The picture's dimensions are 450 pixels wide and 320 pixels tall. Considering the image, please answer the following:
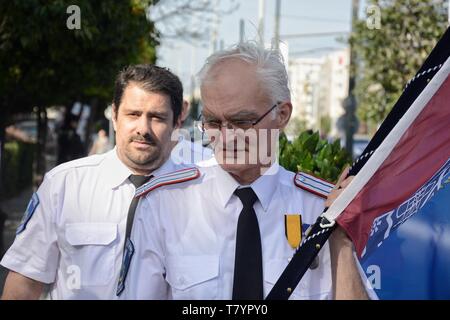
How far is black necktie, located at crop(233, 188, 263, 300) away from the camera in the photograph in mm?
2676

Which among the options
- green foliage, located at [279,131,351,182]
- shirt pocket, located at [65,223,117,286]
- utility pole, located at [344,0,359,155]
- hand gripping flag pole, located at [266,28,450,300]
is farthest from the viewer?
utility pole, located at [344,0,359,155]

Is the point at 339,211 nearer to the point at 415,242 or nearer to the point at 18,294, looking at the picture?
the point at 415,242

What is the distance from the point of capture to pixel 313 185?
9.40 ft

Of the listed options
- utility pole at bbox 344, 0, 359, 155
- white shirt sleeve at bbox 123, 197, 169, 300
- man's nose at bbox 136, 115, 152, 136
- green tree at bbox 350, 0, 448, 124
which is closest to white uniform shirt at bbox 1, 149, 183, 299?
man's nose at bbox 136, 115, 152, 136

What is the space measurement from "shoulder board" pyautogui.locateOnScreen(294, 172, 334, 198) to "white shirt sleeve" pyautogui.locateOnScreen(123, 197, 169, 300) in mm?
456

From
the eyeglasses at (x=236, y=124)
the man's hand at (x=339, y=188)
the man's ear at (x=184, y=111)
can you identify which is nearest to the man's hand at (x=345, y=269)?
the man's hand at (x=339, y=188)

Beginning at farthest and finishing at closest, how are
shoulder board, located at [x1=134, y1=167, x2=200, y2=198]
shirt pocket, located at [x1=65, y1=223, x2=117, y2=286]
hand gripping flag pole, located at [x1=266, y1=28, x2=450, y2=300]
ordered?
shirt pocket, located at [x1=65, y1=223, x2=117, y2=286], shoulder board, located at [x1=134, y1=167, x2=200, y2=198], hand gripping flag pole, located at [x1=266, y1=28, x2=450, y2=300]

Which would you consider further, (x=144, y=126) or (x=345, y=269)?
(x=144, y=126)

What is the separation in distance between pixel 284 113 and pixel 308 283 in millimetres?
558

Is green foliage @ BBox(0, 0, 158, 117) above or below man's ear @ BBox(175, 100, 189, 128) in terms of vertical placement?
above

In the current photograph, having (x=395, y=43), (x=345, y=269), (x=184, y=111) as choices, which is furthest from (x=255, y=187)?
(x=395, y=43)

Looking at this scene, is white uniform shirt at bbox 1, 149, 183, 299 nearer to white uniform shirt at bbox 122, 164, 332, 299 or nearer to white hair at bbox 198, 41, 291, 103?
white uniform shirt at bbox 122, 164, 332, 299

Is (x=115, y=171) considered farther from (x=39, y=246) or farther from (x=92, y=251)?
(x=39, y=246)

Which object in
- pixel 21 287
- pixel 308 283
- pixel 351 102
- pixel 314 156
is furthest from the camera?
pixel 351 102
